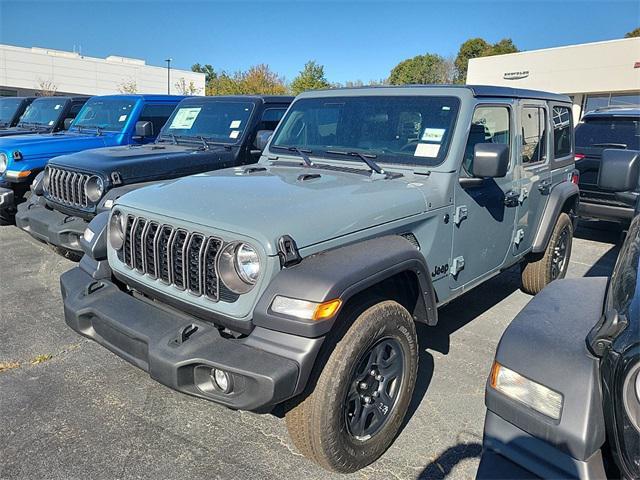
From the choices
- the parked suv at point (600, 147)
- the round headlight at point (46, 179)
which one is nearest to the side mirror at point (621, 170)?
the parked suv at point (600, 147)

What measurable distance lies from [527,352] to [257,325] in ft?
3.82

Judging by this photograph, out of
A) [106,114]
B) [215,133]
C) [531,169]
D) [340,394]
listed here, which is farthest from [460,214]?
[106,114]

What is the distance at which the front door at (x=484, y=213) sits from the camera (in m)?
3.44

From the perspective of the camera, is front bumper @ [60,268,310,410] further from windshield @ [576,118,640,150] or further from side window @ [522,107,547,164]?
windshield @ [576,118,640,150]

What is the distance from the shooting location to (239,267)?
2391 mm

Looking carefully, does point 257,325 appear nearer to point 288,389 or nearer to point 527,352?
point 288,389

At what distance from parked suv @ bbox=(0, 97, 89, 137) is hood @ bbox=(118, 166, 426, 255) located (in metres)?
7.63

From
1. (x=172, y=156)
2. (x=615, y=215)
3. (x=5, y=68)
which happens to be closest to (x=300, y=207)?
(x=172, y=156)

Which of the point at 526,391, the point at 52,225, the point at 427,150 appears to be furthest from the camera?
the point at 52,225

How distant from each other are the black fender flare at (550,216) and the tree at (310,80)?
32.6 m

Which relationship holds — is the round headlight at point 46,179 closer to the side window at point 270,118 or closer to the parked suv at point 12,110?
the side window at point 270,118

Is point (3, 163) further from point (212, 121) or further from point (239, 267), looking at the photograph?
point (239, 267)

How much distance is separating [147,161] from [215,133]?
119 cm

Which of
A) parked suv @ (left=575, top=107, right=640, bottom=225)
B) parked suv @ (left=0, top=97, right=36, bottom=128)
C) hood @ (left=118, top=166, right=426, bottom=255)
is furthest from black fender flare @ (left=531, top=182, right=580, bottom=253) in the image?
parked suv @ (left=0, top=97, right=36, bottom=128)
